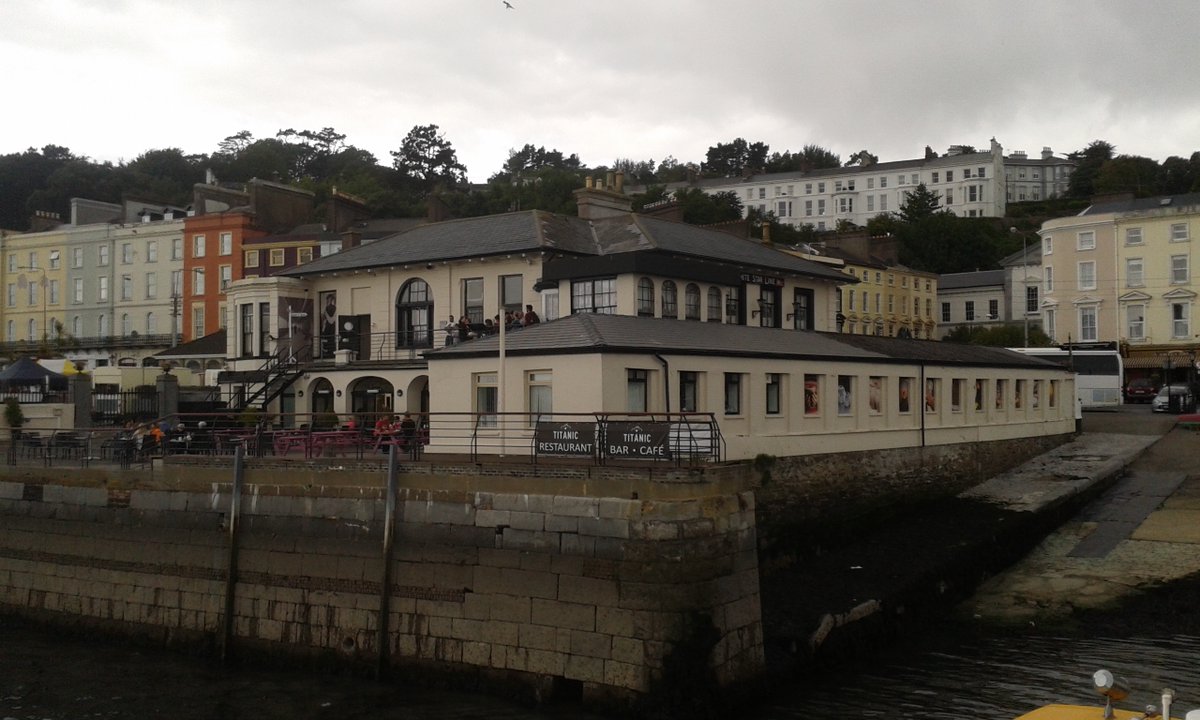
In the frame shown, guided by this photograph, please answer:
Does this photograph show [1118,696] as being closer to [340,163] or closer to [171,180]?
[171,180]

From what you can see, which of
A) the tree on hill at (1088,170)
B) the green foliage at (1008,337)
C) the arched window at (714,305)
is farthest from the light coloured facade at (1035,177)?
the arched window at (714,305)

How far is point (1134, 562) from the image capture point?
25359 mm

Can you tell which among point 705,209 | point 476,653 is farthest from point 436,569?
point 705,209

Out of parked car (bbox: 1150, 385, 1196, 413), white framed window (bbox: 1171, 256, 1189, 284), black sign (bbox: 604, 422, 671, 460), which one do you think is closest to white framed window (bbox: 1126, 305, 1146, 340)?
white framed window (bbox: 1171, 256, 1189, 284)

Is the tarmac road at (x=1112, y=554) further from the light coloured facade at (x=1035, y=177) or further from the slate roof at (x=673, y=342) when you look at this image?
the light coloured facade at (x=1035, y=177)

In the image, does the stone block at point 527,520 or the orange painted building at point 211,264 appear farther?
the orange painted building at point 211,264

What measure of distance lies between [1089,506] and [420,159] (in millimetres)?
128324

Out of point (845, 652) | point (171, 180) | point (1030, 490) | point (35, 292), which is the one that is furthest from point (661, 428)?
point (171, 180)

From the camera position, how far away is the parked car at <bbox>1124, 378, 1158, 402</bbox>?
59.2m

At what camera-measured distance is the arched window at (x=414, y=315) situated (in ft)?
116

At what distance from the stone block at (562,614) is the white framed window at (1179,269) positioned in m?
60.9

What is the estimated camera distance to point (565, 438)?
20.2 meters

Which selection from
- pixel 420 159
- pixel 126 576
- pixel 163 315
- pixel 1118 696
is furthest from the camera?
pixel 420 159

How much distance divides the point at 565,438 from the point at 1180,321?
192 feet
